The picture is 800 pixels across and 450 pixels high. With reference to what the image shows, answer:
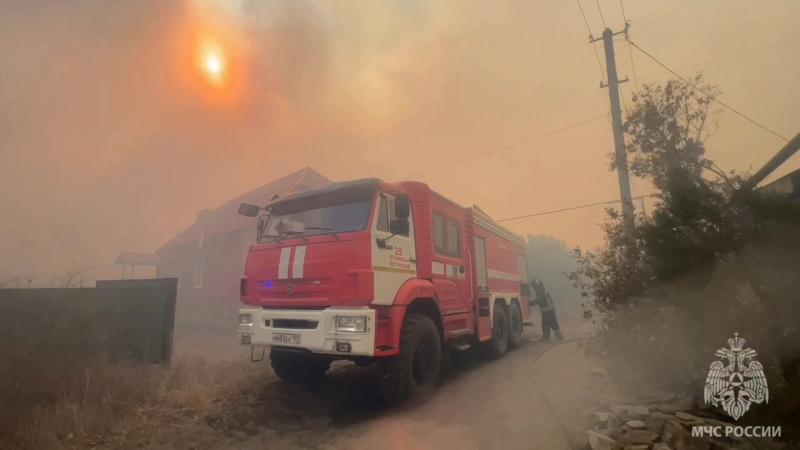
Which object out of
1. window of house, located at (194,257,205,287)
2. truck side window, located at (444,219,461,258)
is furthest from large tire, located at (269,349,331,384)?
window of house, located at (194,257,205,287)

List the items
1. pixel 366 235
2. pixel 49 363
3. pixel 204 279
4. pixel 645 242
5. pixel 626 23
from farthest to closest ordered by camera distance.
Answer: pixel 204 279 → pixel 626 23 → pixel 366 235 → pixel 49 363 → pixel 645 242

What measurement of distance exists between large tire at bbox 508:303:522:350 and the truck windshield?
19.8 ft

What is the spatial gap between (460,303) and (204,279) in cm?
1860

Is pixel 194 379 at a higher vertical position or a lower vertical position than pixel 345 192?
lower

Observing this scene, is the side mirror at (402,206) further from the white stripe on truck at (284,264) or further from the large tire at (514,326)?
the large tire at (514,326)

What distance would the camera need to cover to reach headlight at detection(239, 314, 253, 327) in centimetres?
535

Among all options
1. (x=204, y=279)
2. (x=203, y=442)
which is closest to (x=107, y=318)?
(x=203, y=442)

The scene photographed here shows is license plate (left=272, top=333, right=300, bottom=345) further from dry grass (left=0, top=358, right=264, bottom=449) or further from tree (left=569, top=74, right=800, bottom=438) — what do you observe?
tree (left=569, top=74, right=800, bottom=438)

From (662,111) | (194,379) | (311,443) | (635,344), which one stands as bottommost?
(311,443)

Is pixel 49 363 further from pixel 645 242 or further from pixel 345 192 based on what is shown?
pixel 645 242

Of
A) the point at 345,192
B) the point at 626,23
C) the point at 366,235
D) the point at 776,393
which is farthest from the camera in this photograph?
the point at 626,23

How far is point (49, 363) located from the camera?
15.1ft

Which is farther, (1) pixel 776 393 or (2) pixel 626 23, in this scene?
(2) pixel 626 23

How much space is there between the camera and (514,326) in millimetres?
10102
